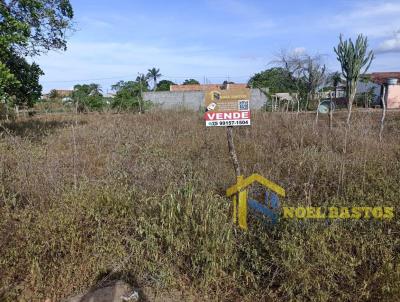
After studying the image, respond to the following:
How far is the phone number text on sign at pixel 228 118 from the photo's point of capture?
10.2 feet

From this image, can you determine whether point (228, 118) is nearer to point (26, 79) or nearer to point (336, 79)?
point (26, 79)

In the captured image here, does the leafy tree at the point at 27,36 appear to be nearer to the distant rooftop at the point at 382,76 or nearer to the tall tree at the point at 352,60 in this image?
the tall tree at the point at 352,60

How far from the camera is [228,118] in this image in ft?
10.2

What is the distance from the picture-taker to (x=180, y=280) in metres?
2.45

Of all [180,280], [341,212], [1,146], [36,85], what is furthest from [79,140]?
[341,212]

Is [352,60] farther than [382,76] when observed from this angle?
No

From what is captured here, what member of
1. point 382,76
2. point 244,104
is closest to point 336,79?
point 244,104

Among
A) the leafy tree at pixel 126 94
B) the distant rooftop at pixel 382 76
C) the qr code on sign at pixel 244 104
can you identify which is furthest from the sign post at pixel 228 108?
the distant rooftop at pixel 382 76

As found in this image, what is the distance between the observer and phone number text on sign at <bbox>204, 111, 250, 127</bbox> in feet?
10.2

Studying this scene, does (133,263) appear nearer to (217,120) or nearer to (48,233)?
(48,233)

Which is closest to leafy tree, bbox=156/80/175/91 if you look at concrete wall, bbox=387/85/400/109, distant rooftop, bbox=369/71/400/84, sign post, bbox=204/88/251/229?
distant rooftop, bbox=369/71/400/84
